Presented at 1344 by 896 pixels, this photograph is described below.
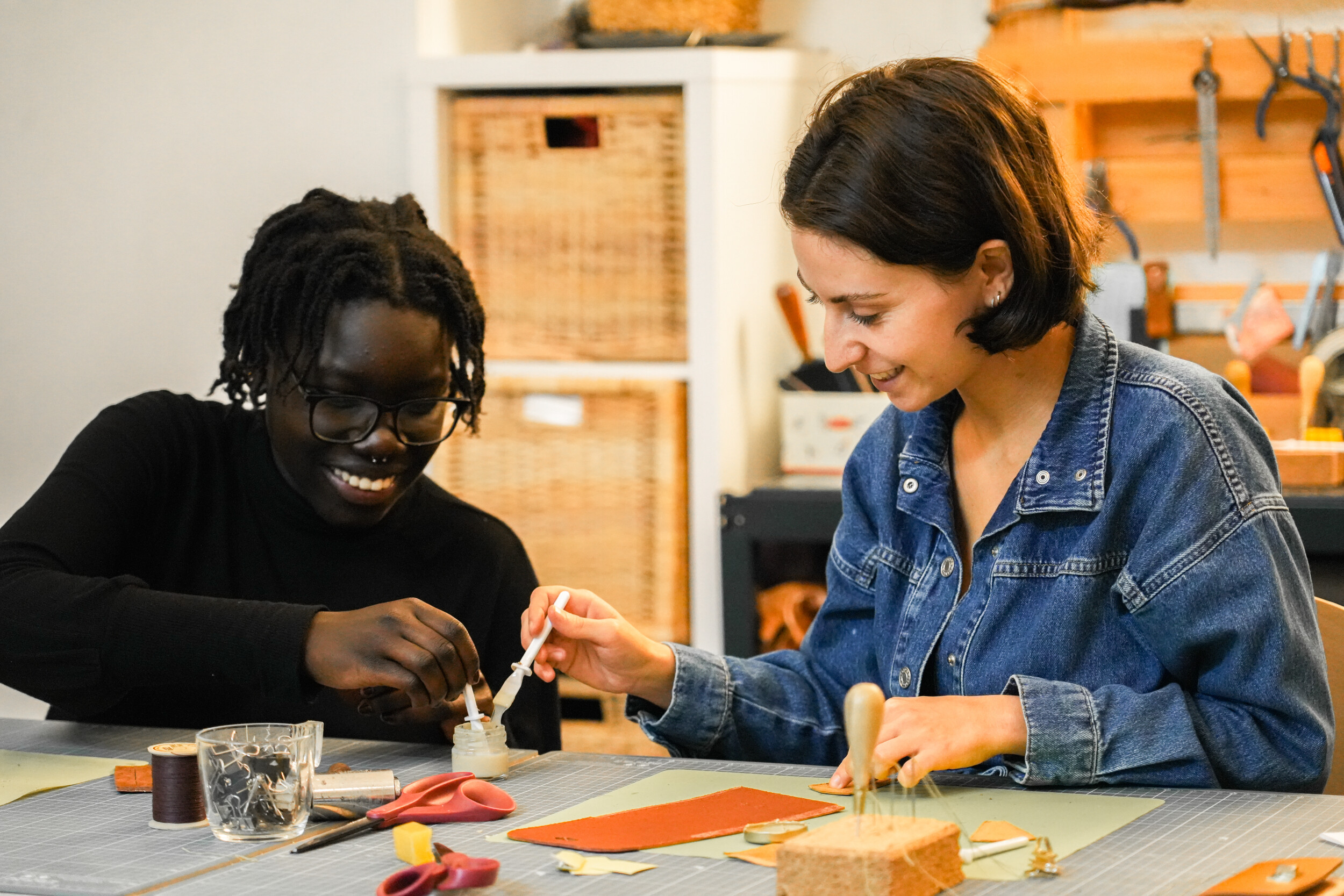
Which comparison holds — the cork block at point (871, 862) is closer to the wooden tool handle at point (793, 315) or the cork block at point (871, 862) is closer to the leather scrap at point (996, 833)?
the leather scrap at point (996, 833)

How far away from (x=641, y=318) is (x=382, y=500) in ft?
2.97

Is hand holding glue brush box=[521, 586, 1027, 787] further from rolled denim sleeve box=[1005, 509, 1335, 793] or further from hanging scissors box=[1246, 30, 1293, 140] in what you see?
hanging scissors box=[1246, 30, 1293, 140]

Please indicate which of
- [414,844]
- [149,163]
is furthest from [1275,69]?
[414,844]

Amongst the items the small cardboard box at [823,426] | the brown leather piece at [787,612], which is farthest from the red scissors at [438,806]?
the small cardboard box at [823,426]

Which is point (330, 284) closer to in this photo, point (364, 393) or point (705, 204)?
point (364, 393)

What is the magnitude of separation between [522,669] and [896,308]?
44cm

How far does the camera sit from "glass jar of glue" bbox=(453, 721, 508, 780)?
1.29 meters

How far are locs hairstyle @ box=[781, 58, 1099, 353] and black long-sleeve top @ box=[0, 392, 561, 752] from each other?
61 centimetres

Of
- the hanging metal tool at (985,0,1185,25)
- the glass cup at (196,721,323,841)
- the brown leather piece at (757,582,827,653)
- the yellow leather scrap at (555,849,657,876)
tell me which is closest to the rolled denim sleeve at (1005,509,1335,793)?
the yellow leather scrap at (555,849,657,876)

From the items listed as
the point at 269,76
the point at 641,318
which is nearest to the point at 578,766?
the point at 641,318

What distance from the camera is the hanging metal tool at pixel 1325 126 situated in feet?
7.73

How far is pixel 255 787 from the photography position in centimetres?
113

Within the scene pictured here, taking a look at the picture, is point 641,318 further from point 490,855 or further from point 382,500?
point 490,855

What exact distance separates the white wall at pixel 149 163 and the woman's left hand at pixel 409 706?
122 cm
